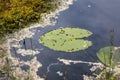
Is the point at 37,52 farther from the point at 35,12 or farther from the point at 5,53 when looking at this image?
the point at 35,12

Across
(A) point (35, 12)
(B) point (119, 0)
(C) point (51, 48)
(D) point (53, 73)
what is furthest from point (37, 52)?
(B) point (119, 0)

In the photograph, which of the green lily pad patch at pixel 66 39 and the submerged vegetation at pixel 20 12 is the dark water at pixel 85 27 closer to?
the green lily pad patch at pixel 66 39

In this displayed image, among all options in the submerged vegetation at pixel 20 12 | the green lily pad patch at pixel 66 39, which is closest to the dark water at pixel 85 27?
the green lily pad patch at pixel 66 39

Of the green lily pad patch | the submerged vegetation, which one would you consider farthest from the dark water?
the submerged vegetation

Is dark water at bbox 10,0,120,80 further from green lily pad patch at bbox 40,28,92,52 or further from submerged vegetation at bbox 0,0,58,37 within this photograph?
submerged vegetation at bbox 0,0,58,37

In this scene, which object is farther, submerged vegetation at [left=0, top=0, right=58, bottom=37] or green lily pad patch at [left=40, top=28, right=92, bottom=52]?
submerged vegetation at [left=0, top=0, right=58, bottom=37]

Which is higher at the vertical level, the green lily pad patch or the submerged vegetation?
the submerged vegetation

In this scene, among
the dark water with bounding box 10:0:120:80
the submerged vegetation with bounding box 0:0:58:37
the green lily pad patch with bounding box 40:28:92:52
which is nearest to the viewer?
the dark water with bounding box 10:0:120:80
